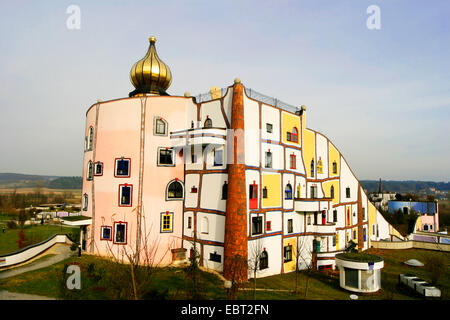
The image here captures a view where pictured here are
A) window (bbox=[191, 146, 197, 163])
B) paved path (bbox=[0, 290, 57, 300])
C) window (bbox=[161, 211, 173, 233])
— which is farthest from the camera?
window (bbox=[191, 146, 197, 163])

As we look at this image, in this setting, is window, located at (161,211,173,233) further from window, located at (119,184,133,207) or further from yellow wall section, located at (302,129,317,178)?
yellow wall section, located at (302,129,317,178)

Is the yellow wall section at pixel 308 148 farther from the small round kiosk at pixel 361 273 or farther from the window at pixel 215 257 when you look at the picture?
the window at pixel 215 257

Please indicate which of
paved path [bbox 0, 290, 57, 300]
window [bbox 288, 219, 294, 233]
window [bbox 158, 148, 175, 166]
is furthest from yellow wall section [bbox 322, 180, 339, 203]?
paved path [bbox 0, 290, 57, 300]

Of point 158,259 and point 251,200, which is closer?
point 251,200

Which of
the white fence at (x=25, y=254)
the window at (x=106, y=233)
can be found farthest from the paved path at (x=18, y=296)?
the window at (x=106, y=233)

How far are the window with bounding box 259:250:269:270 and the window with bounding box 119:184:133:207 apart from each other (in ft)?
38.0

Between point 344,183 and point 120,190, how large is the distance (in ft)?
83.2

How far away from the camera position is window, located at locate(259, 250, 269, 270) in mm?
22603

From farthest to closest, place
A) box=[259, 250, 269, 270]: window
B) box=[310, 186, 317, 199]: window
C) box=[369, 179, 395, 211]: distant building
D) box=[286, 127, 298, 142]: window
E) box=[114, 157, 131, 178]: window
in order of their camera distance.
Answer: box=[369, 179, 395, 211]: distant building
box=[310, 186, 317, 199]: window
box=[286, 127, 298, 142]: window
box=[114, 157, 131, 178]: window
box=[259, 250, 269, 270]: window

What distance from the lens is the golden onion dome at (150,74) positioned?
27.7m

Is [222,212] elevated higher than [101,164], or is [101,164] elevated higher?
[101,164]

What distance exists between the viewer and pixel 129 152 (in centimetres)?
2486

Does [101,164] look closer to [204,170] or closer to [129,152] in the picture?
[129,152]
